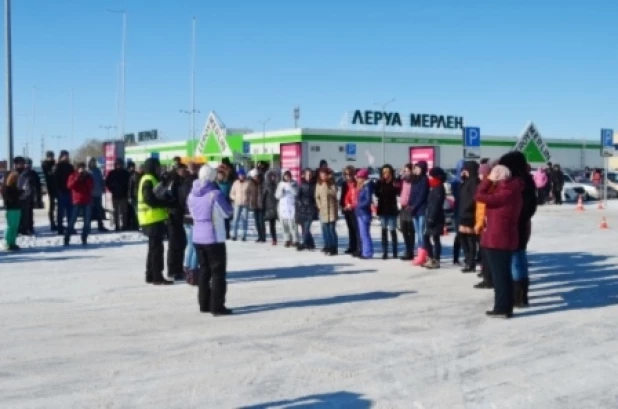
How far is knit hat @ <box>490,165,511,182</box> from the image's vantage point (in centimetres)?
845

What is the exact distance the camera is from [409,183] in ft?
43.7

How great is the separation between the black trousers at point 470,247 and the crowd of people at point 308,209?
2cm

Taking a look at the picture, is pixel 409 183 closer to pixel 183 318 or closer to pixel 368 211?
pixel 368 211

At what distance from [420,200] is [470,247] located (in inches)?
48.4

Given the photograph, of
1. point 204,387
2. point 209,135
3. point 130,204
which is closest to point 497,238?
point 204,387

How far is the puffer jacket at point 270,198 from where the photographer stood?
55.2 feet

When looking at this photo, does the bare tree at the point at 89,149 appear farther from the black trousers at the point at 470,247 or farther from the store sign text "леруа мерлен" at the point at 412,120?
the black trousers at the point at 470,247

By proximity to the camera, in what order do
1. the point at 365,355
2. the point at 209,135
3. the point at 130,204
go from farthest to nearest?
the point at 130,204 → the point at 209,135 → the point at 365,355

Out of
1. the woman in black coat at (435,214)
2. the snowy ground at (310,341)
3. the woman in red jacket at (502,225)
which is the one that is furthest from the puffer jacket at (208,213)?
the woman in black coat at (435,214)

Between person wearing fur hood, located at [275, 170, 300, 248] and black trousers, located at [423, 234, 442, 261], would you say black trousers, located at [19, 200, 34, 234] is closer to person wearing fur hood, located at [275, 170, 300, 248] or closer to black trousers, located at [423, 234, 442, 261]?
person wearing fur hood, located at [275, 170, 300, 248]

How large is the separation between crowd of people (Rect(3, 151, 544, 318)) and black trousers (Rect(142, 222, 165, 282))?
2 centimetres

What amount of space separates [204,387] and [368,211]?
8.45 metres

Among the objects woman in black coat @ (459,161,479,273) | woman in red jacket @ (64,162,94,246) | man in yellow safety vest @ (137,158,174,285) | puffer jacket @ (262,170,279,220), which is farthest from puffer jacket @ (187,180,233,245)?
woman in red jacket @ (64,162,94,246)

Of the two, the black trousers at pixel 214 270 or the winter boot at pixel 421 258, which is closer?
the black trousers at pixel 214 270
